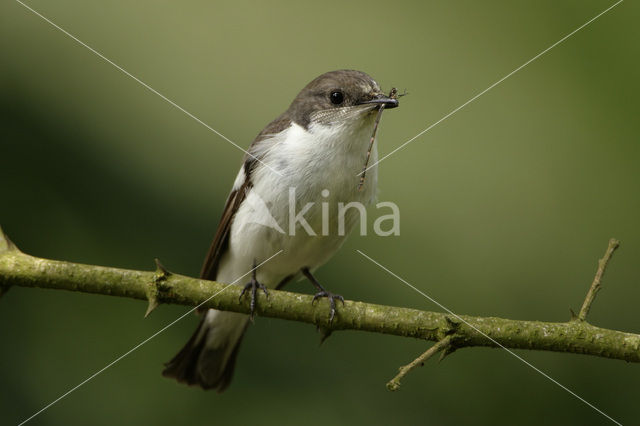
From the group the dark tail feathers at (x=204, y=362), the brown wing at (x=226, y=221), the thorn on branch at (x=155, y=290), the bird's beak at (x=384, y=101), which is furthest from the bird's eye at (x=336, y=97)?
the dark tail feathers at (x=204, y=362)

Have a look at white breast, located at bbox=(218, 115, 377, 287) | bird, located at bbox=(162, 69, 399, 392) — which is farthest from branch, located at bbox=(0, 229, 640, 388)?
white breast, located at bbox=(218, 115, 377, 287)

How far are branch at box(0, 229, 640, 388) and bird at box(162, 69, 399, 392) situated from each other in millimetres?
400

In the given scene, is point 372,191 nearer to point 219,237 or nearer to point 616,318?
point 219,237

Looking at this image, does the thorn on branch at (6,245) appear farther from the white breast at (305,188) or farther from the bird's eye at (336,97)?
the bird's eye at (336,97)

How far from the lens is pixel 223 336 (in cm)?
455

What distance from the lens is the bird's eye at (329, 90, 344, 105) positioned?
378 centimetres

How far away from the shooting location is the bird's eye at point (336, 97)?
12.4 ft

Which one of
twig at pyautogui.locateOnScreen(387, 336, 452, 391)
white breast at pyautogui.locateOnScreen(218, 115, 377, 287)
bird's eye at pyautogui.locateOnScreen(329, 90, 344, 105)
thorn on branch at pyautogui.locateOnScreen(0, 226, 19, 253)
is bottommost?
thorn on branch at pyautogui.locateOnScreen(0, 226, 19, 253)

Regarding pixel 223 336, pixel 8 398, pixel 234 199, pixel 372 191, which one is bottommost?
pixel 8 398

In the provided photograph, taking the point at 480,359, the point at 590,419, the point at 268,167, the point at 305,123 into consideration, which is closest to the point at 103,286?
the point at 268,167

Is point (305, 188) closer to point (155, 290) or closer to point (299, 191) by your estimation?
point (299, 191)

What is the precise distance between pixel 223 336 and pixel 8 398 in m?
1.29

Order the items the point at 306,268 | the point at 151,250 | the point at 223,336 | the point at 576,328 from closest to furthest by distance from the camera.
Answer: the point at 576,328 → the point at 151,250 → the point at 306,268 → the point at 223,336

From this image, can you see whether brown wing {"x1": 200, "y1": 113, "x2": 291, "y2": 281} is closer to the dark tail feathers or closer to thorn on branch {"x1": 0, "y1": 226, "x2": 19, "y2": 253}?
the dark tail feathers
